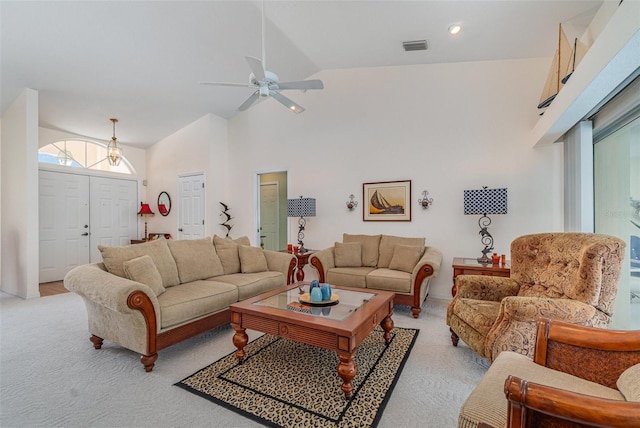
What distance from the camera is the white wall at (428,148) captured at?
3.71 meters

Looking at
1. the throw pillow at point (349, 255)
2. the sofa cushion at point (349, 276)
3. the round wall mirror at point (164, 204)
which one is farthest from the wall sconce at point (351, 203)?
the round wall mirror at point (164, 204)

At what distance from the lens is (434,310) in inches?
144

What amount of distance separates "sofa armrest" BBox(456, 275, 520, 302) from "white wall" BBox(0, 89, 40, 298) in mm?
5682

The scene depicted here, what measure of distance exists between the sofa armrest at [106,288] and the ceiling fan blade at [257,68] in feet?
6.42

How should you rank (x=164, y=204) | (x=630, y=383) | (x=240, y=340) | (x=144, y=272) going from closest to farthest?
(x=630, y=383) < (x=240, y=340) < (x=144, y=272) < (x=164, y=204)

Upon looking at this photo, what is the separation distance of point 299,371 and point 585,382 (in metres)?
Answer: 1.65

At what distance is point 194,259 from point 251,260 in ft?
2.24

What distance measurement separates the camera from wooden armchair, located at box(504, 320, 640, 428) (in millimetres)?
785

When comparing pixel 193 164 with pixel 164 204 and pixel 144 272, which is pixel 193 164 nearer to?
pixel 164 204

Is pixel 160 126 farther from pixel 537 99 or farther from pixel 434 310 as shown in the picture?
pixel 537 99

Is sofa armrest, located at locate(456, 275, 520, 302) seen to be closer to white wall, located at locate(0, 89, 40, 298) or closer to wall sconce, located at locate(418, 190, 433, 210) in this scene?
wall sconce, located at locate(418, 190, 433, 210)

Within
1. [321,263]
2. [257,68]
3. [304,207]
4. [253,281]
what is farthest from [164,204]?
[257,68]

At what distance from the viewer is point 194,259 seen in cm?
329

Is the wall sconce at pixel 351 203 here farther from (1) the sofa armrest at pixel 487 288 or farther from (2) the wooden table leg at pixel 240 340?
(2) the wooden table leg at pixel 240 340
